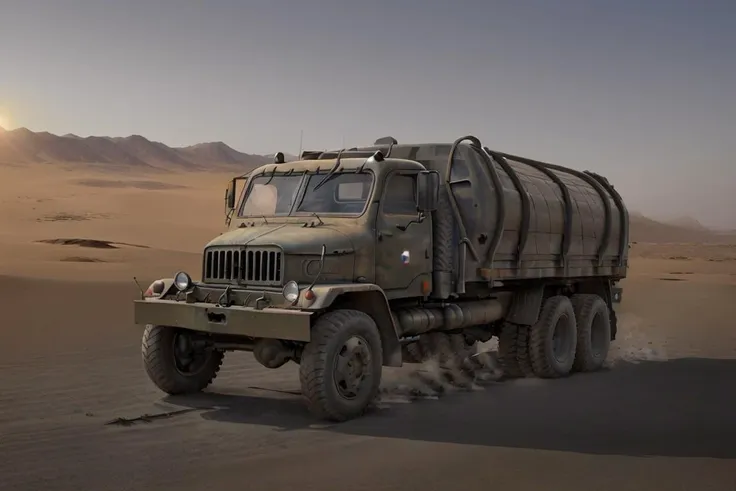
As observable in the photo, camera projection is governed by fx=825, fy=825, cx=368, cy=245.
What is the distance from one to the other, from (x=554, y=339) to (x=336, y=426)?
18.3 feet

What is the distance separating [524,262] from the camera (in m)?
11.2

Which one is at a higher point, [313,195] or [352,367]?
[313,195]

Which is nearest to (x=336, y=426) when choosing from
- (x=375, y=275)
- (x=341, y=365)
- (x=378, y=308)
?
(x=341, y=365)

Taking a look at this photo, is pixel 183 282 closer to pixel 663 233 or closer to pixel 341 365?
pixel 341 365

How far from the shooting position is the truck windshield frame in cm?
908

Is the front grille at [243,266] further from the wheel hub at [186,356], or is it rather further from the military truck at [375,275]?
the wheel hub at [186,356]

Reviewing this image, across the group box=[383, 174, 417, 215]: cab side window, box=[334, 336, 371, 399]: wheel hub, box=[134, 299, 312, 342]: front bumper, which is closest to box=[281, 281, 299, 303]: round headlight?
box=[134, 299, 312, 342]: front bumper

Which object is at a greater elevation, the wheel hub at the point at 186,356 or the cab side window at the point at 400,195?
the cab side window at the point at 400,195

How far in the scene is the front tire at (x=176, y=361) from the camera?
29.2ft

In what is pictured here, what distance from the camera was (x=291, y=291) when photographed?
781cm

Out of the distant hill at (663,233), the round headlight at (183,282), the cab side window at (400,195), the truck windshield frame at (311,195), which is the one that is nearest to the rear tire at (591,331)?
the cab side window at (400,195)

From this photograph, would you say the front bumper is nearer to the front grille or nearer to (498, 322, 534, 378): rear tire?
the front grille

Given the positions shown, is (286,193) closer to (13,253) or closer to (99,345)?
(99,345)

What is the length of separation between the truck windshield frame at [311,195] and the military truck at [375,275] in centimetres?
2
